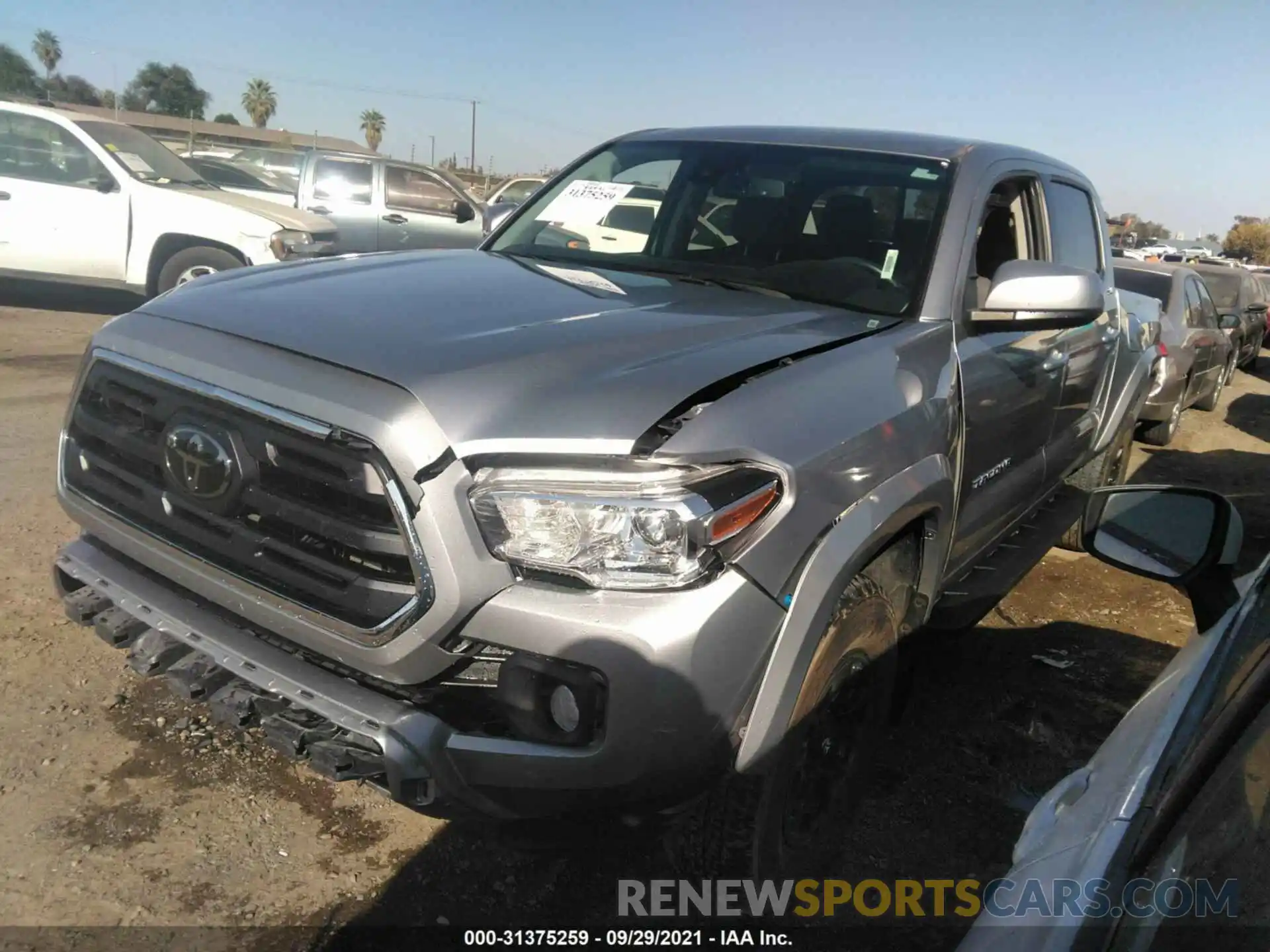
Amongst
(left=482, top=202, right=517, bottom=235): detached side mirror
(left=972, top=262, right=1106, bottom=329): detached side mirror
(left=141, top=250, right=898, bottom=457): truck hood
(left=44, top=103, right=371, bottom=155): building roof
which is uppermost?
(left=44, top=103, right=371, bottom=155): building roof

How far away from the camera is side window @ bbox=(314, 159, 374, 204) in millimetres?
11734

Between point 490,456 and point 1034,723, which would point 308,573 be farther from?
point 1034,723

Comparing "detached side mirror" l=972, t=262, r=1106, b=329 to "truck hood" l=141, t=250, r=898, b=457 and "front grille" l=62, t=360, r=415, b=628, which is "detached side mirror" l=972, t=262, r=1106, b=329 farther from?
"front grille" l=62, t=360, r=415, b=628

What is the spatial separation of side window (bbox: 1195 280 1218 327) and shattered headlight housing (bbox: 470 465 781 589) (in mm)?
9990

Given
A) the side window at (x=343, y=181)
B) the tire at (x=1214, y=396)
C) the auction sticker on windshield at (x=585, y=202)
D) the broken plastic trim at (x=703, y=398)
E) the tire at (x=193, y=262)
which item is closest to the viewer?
the broken plastic trim at (x=703, y=398)

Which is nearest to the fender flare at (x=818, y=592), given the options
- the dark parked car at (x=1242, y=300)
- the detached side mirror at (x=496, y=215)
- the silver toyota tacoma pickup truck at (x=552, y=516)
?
the silver toyota tacoma pickup truck at (x=552, y=516)

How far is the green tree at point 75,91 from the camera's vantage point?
→ 169 ft

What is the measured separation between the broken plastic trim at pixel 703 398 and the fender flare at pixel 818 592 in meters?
0.37

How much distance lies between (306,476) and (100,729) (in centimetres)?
156

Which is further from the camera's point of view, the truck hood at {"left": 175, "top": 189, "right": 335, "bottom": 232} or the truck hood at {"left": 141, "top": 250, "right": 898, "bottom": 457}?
the truck hood at {"left": 175, "top": 189, "right": 335, "bottom": 232}

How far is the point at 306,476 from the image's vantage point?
209cm

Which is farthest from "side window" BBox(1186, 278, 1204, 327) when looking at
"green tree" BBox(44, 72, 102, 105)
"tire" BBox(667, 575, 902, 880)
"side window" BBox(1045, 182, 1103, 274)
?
"green tree" BBox(44, 72, 102, 105)

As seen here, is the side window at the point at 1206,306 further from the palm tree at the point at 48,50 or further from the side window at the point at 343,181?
the palm tree at the point at 48,50

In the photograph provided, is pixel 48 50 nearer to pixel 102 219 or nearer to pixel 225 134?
pixel 225 134
